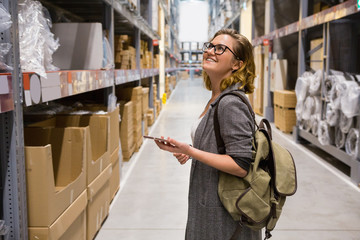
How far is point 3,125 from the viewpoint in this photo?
155 centimetres

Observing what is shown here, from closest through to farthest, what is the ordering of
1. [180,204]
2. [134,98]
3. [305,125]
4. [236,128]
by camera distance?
[236,128] → [180,204] → [134,98] → [305,125]

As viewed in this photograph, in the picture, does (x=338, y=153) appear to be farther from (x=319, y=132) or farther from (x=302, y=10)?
(x=302, y=10)

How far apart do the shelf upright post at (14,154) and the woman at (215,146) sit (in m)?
0.62

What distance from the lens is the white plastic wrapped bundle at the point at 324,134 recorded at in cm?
482

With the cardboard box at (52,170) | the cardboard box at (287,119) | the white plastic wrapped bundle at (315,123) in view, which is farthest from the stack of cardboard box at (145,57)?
the cardboard box at (52,170)

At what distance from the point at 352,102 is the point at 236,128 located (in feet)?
10.1

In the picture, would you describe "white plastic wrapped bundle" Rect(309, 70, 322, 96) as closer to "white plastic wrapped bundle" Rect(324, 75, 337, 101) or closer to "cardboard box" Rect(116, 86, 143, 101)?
"white plastic wrapped bundle" Rect(324, 75, 337, 101)

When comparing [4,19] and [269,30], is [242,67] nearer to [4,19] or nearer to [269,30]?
[4,19]

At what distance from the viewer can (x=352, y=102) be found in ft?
13.1

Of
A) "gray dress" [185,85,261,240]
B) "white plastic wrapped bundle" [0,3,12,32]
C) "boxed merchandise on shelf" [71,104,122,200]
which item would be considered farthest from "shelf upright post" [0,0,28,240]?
"boxed merchandise on shelf" [71,104,122,200]

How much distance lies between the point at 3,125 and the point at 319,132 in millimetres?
4334

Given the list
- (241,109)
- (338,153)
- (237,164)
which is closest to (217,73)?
(241,109)

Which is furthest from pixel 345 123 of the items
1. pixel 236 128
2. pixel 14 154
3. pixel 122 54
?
pixel 14 154

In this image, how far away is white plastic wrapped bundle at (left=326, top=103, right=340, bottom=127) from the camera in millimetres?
4531
